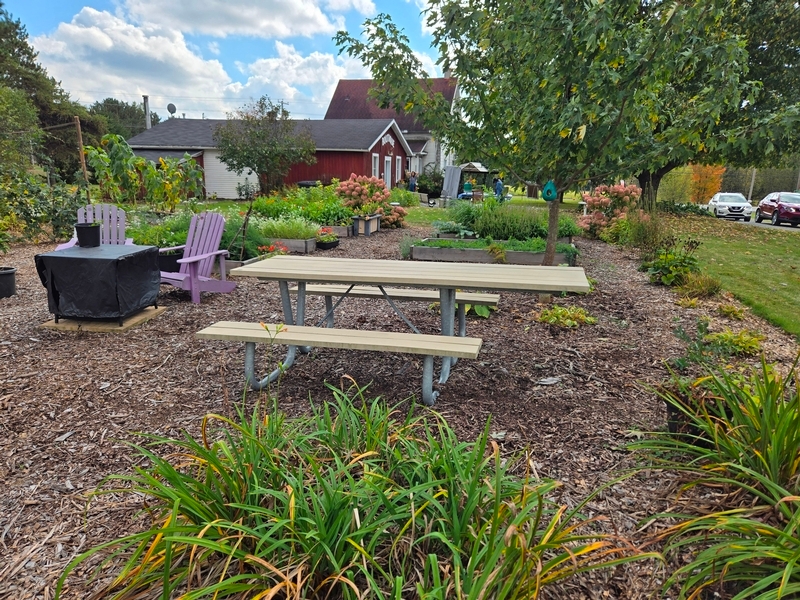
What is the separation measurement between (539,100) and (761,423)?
394cm

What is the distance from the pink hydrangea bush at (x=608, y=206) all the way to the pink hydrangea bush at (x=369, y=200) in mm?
4618

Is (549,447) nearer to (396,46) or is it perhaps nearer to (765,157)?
(396,46)

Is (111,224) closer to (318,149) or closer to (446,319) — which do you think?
(446,319)

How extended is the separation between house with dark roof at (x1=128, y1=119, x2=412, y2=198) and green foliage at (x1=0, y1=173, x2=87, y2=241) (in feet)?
46.3

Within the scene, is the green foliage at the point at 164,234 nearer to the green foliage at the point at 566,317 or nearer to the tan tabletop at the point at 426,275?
the tan tabletop at the point at 426,275

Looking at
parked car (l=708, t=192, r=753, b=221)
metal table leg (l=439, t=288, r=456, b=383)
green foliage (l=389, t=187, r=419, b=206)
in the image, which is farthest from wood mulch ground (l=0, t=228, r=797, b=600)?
parked car (l=708, t=192, r=753, b=221)

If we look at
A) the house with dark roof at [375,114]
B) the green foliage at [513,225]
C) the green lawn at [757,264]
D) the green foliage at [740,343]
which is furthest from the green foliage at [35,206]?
the house with dark roof at [375,114]

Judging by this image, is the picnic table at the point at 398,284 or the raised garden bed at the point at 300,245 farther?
the raised garden bed at the point at 300,245

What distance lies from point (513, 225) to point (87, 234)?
23.7 ft

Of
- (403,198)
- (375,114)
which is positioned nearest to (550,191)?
(403,198)

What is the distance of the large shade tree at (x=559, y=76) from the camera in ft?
15.3

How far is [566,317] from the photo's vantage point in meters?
5.11

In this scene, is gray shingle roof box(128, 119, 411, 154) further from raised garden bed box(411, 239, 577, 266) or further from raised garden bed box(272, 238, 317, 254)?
raised garden bed box(411, 239, 577, 266)

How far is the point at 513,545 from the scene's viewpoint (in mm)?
1576
